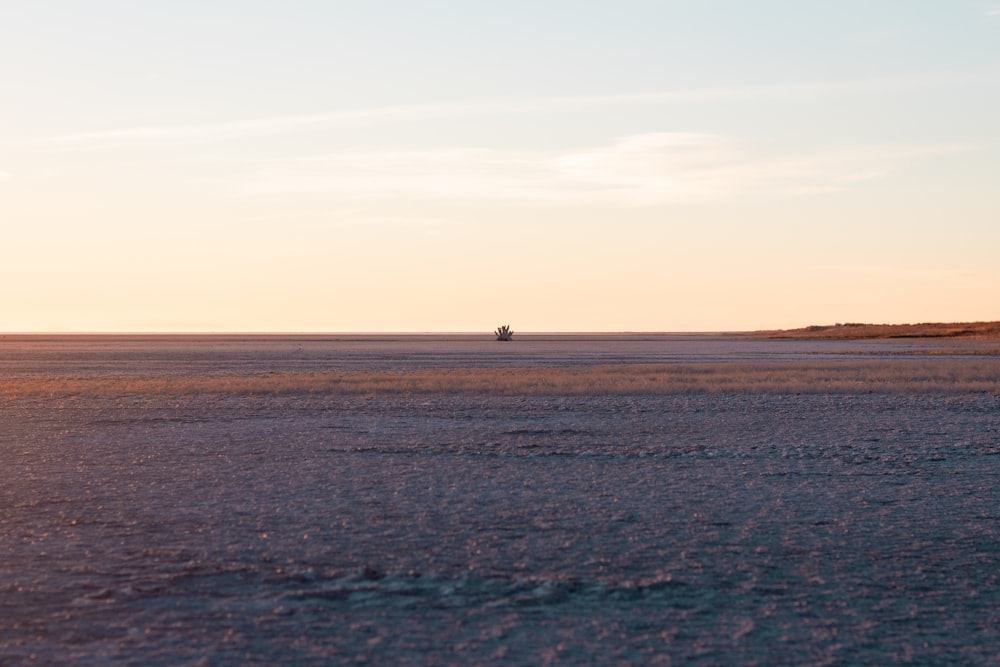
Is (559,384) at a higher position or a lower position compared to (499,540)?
higher

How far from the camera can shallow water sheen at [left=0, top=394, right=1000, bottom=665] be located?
6.29 meters

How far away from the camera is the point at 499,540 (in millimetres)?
9023

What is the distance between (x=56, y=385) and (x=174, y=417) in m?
10.9

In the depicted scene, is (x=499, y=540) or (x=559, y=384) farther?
(x=559, y=384)

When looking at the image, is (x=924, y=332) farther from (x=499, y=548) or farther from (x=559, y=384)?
(x=499, y=548)

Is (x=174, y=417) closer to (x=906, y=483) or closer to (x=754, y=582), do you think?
(x=906, y=483)

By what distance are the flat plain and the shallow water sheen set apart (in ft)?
0.09

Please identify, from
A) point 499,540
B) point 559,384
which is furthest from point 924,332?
point 499,540

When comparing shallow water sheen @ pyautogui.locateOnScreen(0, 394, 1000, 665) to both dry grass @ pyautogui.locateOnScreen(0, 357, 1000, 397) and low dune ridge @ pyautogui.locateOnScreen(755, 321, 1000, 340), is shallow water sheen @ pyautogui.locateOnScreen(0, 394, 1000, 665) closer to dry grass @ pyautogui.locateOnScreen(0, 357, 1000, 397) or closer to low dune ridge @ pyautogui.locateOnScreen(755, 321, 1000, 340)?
dry grass @ pyautogui.locateOnScreen(0, 357, 1000, 397)

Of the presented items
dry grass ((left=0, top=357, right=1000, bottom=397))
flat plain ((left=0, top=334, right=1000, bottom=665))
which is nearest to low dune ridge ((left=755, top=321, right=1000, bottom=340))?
dry grass ((left=0, top=357, right=1000, bottom=397))

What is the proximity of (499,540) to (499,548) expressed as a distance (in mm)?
320

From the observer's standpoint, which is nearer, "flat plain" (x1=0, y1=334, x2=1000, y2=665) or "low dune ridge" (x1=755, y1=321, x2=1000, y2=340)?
"flat plain" (x1=0, y1=334, x2=1000, y2=665)

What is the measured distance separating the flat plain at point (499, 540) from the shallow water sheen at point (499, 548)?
1.1 inches

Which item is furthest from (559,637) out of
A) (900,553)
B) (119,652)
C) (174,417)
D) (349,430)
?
(174,417)
